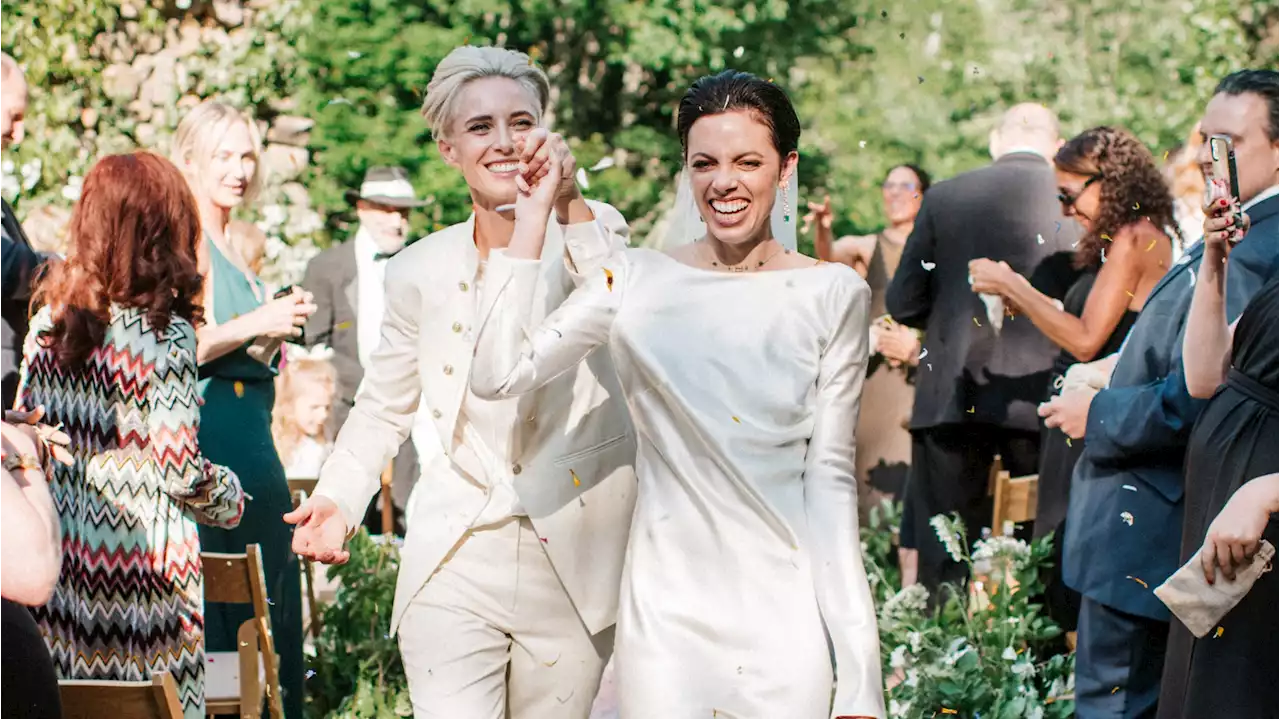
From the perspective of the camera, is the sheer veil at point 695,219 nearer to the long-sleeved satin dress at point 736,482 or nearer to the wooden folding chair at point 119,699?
the long-sleeved satin dress at point 736,482

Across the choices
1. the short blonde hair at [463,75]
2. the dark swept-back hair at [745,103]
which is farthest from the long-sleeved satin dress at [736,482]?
the short blonde hair at [463,75]

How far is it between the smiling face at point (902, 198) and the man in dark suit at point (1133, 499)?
13.6 ft

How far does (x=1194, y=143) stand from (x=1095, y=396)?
3.33 m

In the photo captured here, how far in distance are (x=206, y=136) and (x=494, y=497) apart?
275 cm

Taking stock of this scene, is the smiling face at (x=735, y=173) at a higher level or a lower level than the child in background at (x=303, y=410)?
higher

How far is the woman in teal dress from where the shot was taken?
5.96m

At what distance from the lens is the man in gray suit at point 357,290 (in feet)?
31.8

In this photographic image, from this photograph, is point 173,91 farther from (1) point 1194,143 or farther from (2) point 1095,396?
(2) point 1095,396

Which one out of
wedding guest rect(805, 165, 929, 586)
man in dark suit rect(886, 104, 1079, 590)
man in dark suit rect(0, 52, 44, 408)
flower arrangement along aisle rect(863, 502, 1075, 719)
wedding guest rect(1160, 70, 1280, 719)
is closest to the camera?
wedding guest rect(1160, 70, 1280, 719)

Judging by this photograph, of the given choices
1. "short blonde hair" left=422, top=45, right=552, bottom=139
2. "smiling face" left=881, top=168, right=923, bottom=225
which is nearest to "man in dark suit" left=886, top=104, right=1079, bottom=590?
"smiling face" left=881, top=168, right=923, bottom=225

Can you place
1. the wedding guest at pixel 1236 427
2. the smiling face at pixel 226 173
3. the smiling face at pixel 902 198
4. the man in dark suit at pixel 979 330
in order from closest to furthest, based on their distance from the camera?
the wedding guest at pixel 1236 427, the smiling face at pixel 226 173, the man in dark suit at pixel 979 330, the smiling face at pixel 902 198

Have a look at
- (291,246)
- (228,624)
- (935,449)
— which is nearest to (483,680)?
(228,624)

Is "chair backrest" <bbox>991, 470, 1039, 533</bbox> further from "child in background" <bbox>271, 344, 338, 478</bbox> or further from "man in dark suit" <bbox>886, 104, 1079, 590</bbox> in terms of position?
"child in background" <bbox>271, 344, 338, 478</bbox>

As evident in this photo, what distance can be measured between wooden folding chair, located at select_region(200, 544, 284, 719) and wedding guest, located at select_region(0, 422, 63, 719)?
51.6 inches
